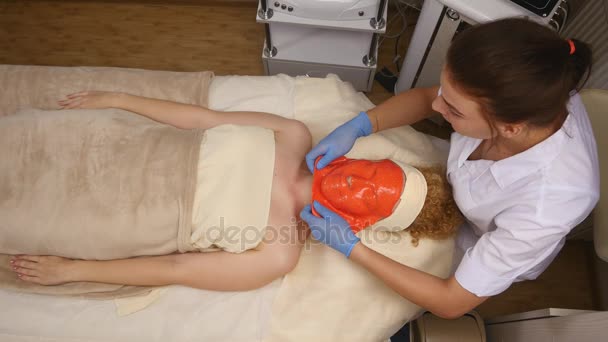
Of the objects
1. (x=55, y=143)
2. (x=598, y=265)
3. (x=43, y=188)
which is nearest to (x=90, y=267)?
(x=43, y=188)

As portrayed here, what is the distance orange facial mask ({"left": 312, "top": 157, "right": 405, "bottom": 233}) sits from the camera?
3.62 feet

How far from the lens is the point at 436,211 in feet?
3.85

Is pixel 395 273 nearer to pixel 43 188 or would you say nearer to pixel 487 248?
pixel 487 248

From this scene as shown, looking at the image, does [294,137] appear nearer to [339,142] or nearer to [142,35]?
[339,142]

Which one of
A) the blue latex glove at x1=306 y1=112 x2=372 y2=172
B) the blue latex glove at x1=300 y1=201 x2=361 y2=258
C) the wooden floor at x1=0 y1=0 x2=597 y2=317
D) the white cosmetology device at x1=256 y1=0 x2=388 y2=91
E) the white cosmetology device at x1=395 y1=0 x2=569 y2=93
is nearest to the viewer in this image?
the blue latex glove at x1=300 y1=201 x2=361 y2=258

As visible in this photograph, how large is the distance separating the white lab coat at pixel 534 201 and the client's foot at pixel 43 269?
1106 mm

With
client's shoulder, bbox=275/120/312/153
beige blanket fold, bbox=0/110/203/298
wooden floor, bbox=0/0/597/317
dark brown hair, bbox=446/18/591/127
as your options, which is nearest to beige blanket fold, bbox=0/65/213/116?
beige blanket fold, bbox=0/110/203/298

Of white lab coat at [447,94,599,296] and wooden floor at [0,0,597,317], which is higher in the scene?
white lab coat at [447,94,599,296]

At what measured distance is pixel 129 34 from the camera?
2.35 metres

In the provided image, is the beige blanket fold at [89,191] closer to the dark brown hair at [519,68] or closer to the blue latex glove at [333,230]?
the blue latex glove at [333,230]

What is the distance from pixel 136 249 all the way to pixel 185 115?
0.46m

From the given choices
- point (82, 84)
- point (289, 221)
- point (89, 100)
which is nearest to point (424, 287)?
point (289, 221)

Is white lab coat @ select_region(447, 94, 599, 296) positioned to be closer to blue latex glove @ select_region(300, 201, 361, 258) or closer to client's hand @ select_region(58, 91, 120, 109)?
blue latex glove @ select_region(300, 201, 361, 258)

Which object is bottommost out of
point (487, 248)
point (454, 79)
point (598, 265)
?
point (598, 265)
